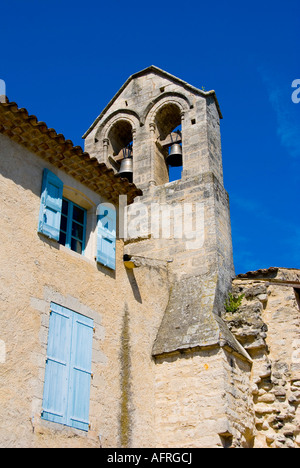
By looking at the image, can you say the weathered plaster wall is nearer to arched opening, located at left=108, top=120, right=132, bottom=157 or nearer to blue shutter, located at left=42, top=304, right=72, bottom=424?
blue shutter, located at left=42, top=304, right=72, bottom=424

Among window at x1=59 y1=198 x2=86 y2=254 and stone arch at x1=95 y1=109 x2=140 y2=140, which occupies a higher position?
stone arch at x1=95 y1=109 x2=140 y2=140

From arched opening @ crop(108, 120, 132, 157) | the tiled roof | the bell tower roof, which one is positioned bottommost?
the tiled roof

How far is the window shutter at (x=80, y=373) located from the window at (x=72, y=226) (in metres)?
1.22

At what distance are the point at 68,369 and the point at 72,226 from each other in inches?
90.7

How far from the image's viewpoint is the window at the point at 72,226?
28.8ft

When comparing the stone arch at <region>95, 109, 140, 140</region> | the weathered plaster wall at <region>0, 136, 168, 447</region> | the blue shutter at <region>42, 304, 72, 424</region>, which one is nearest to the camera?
the weathered plaster wall at <region>0, 136, 168, 447</region>

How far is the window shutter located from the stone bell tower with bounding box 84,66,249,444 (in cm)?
150

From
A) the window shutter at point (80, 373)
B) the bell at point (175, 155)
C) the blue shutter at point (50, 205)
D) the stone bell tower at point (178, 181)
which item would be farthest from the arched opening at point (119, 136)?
the window shutter at point (80, 373)

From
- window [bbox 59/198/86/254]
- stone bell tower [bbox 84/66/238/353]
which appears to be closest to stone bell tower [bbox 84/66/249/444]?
stone bell tower [bbox 84/66/238/353]

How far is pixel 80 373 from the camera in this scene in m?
7.72

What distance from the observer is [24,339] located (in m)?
7.18

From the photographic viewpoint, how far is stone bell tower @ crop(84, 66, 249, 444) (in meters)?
9.18
